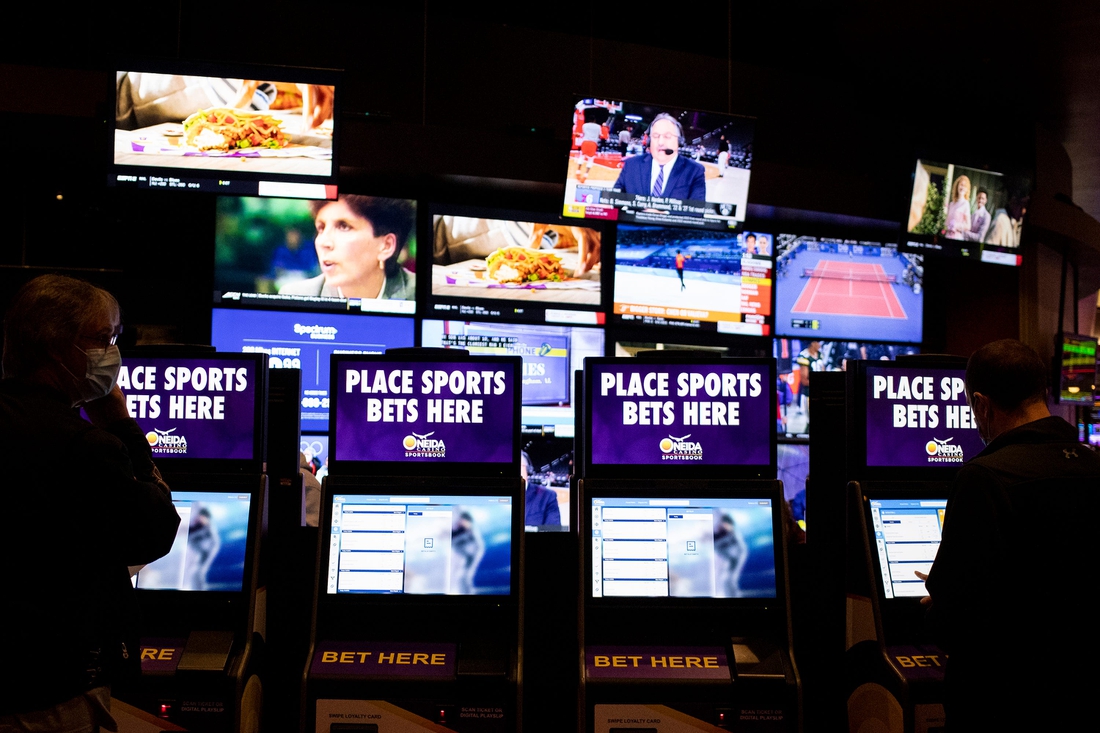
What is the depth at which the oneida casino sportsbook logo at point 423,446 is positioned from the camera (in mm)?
3131

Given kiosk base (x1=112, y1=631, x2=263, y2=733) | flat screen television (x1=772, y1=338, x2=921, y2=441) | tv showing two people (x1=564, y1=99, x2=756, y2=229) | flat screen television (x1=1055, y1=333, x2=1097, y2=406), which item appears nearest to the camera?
kiosk base (x1=112, y1=631, x2=263, y2=733)

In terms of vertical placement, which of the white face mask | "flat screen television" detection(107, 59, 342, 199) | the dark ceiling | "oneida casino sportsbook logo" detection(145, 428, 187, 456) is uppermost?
the dark ceiling

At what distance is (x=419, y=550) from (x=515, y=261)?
3.63 meters

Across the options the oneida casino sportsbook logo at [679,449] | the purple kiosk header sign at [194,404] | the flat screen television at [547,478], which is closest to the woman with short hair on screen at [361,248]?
the flat screen television at [547,478]

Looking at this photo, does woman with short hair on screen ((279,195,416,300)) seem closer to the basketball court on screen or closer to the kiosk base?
the basketball court on screen

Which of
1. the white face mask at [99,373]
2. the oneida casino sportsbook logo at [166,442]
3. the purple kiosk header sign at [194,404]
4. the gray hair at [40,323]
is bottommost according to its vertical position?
the oneida casino sportsbook logo at [166,442]

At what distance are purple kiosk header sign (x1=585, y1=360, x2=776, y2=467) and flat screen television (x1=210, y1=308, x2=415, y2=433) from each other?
121 inches

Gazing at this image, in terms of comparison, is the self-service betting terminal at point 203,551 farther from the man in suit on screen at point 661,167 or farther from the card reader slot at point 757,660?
the man in suit on screen at point 661,167

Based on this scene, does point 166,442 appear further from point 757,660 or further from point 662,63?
point 662,63

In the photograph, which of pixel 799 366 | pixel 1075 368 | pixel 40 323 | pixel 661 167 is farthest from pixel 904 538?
pixel 1075 368

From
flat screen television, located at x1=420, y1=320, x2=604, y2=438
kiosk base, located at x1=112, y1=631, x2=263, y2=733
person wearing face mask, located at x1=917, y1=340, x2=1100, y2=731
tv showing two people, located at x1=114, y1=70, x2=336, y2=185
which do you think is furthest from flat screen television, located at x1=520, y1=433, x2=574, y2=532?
person wearing face mask, located at x1=917, y1=340, x2=1100, y2=731

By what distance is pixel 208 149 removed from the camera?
15.4ft

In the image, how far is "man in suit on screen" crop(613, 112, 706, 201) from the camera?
219 inches

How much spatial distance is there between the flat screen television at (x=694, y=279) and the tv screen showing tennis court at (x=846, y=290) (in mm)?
187
